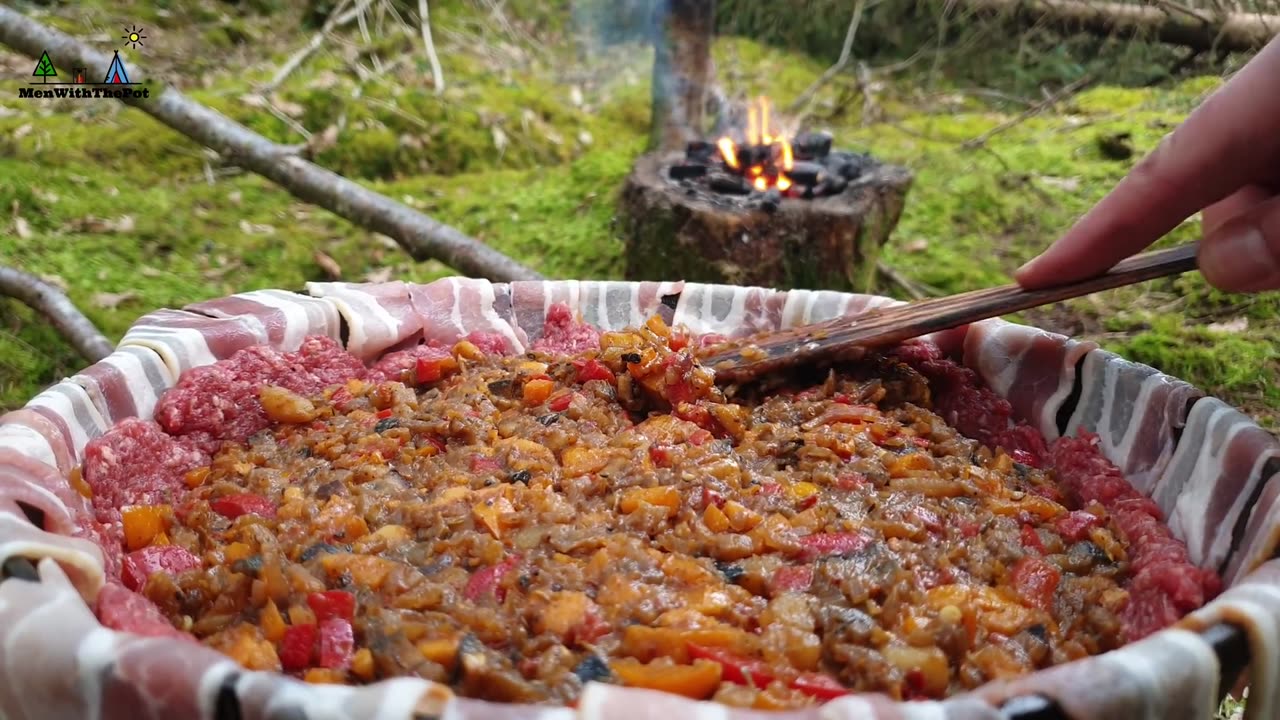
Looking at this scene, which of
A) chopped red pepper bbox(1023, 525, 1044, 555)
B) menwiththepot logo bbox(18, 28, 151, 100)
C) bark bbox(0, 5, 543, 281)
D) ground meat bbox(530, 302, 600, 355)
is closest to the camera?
chopped red pepper bbox(1023, 525, 1044, 555)

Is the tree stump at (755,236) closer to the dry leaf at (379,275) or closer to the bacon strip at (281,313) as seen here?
the dry leaf at (379,275)

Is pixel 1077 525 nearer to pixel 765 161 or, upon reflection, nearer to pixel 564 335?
pixel 564 335

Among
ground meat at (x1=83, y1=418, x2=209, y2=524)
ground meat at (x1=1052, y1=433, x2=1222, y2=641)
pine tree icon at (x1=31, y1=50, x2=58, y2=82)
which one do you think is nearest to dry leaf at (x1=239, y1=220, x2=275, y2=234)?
pine tree icon at (x1=31, y1=50, x2=58, y2=82)

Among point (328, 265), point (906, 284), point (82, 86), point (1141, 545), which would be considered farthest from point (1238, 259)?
point (82, 86)

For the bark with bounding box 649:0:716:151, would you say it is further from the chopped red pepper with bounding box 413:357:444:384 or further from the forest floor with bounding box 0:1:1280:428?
the chopped red pepper with bounding box 413:357:444:384

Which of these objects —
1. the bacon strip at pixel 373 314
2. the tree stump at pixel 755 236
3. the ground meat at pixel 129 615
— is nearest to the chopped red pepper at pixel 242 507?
the ground meat at pixel 129 615

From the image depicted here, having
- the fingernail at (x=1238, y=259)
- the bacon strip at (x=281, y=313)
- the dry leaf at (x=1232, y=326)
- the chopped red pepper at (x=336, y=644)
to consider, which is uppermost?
the fingernail at (x=1238, y=259)

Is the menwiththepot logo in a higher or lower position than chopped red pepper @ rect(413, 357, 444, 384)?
higher
